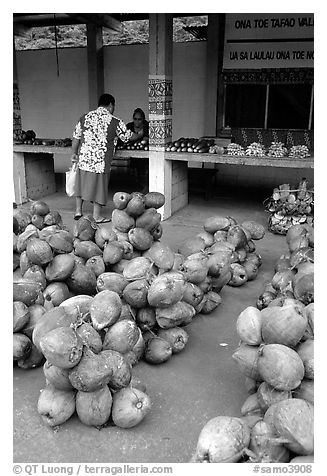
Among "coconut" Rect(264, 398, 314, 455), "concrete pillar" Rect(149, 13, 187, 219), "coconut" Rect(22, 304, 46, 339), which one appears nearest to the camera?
"coconut" Rect(264, 398, 314, 455)

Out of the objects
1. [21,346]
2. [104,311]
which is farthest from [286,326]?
[21,346]

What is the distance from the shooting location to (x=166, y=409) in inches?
113

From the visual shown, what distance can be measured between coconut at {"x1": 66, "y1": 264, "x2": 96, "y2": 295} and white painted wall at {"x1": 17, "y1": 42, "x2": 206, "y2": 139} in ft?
22.0

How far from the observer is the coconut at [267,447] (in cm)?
206

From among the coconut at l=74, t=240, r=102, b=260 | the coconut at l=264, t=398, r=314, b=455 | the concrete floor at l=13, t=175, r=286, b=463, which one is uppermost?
the coconut at l=74, t=240, r=102, b=260

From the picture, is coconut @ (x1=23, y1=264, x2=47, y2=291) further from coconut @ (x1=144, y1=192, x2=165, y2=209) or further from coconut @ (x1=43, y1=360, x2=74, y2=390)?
coconut @ (x1=144, y1=192, x2=165, y2=209)

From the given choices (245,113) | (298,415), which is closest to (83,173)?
(245,113)

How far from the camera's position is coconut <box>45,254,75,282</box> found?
3562 millimetres

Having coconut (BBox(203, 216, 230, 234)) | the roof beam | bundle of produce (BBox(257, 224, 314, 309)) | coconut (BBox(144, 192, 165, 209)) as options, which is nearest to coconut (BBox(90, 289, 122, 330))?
bundle of produce (BBox(257, 224, 314, 309))

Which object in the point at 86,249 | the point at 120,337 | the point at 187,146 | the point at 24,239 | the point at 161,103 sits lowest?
the point at 120,337

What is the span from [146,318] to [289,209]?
3.97 meters

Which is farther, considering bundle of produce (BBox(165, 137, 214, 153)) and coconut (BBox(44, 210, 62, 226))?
bundle of produce (BBox(165, 137, 214, 153))

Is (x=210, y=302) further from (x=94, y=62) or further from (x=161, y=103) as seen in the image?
(x=94, y=62)

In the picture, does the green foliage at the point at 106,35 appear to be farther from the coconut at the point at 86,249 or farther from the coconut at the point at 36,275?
the coconut at the point at 36,275
